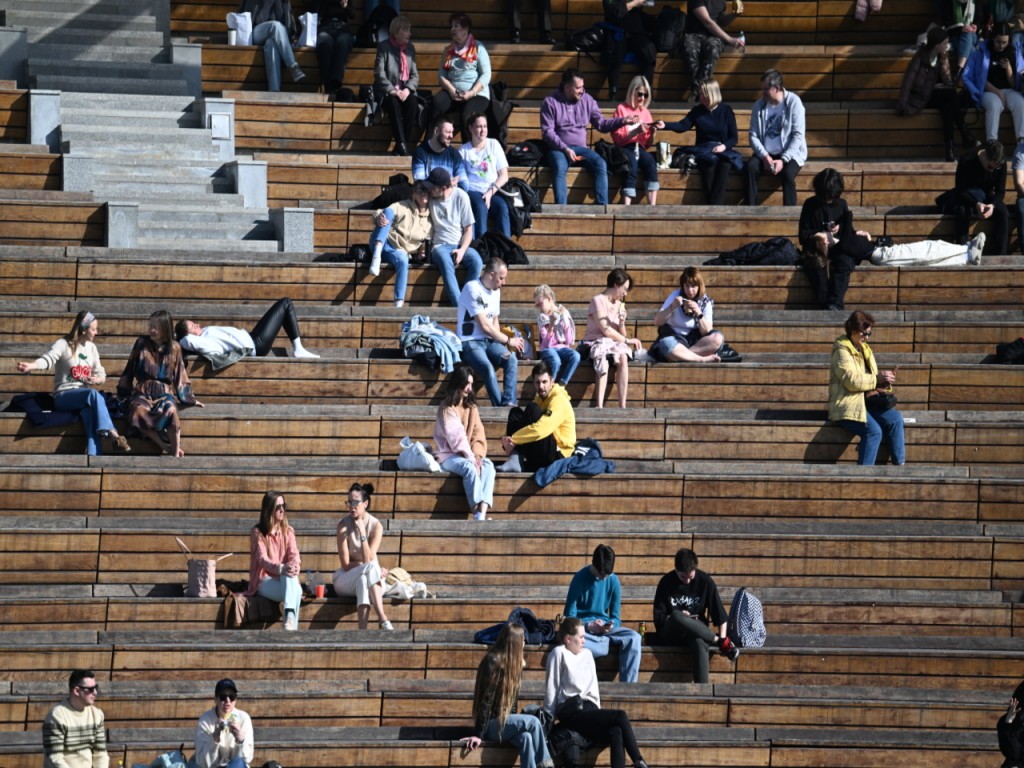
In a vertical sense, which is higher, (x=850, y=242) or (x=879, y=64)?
(x=879, y=64)

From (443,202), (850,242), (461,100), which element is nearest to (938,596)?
(850,242)

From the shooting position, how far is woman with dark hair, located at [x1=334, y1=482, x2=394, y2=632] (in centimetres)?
1509

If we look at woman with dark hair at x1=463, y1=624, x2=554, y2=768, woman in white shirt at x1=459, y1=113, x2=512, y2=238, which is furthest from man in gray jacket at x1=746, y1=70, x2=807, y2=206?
woman with dark hair at x1=463, y1=624, x2=554, y2=768

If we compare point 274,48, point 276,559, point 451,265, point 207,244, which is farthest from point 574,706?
point 274,48

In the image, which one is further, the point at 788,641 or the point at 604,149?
the point at 604,149

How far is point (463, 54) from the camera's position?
20.4 metres

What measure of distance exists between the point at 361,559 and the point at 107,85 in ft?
25.0

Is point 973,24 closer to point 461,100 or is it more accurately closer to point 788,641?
point 461,100

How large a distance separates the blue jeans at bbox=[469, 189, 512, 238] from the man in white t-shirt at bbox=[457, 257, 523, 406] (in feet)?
4.68

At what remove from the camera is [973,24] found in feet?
71.3

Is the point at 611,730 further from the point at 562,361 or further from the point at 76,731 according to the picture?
the point at 562,361

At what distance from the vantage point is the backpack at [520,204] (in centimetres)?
1903

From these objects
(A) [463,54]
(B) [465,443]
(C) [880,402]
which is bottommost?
(B) [465,443]

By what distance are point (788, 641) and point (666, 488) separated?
68.2 inches
